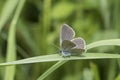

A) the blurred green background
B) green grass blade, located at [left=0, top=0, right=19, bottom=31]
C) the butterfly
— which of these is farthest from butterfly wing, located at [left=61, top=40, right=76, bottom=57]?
green grass blade, located at [left=0, top=0, right=19, bottom=31]

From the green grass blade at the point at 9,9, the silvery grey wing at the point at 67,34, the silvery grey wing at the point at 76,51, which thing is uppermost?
the green grass blade at the point at 9,9

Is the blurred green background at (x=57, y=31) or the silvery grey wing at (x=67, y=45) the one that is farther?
the blurred green background at (x=57, y=31)

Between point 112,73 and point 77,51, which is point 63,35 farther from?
point 112,73

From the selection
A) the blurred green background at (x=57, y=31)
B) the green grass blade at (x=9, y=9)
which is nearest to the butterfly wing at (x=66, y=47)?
the blurred green background at (x=57, y=31)

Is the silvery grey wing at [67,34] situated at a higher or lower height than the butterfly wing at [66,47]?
higher

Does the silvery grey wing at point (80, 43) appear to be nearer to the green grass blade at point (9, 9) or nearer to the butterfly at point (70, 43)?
the butterfly at point (70, 43)

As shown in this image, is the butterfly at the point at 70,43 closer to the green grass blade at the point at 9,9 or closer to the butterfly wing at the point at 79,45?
the butterfly wing at the point at 79,45

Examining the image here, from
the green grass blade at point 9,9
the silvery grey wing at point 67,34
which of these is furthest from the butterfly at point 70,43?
the green grass blade at point 9,9

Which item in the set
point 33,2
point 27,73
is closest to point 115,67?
point 27,73

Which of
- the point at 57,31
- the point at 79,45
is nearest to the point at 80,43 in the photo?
the point at 79,45
